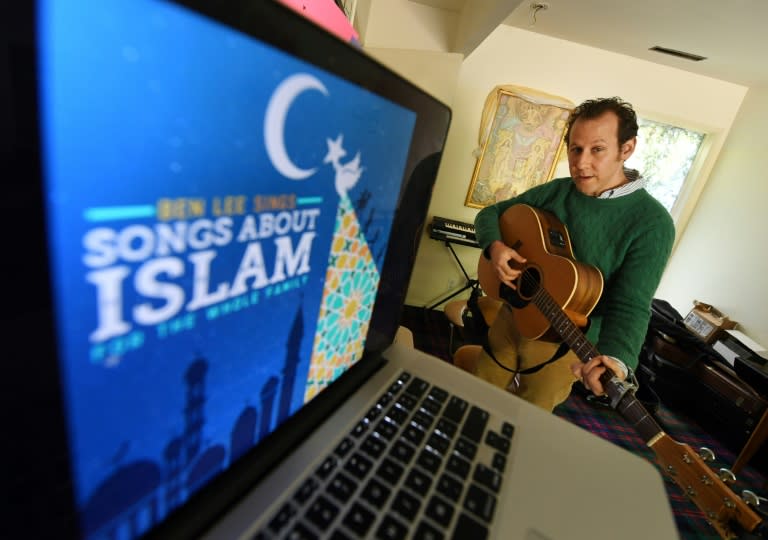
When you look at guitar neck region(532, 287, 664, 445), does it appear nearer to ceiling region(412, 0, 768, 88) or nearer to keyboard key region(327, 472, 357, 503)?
keyboard key region(327, 472, 357, 503)

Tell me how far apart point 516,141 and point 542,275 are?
1823 millimetres

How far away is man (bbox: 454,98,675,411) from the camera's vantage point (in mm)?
922

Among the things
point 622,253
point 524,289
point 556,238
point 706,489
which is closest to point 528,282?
point 524,289

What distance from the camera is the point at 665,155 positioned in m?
2.89

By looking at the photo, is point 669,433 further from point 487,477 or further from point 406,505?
point 406,505

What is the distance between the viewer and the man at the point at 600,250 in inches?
36.3

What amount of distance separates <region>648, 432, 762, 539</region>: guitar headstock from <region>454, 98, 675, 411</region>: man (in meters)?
0.18

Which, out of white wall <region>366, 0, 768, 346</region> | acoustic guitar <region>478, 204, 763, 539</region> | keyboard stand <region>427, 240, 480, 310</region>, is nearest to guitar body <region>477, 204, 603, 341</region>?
acoustic guitar <region>478, 204, 763, 539</region>

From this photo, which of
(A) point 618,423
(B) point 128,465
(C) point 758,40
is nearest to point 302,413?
(B) point 128,465

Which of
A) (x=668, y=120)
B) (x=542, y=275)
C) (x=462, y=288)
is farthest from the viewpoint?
(x=462, y=288)

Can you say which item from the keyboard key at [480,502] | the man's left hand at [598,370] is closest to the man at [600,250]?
the man's left hand at [598,370]

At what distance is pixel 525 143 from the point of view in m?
2.61

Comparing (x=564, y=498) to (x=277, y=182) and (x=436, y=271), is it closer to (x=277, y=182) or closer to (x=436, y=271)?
(x=277, y=182)

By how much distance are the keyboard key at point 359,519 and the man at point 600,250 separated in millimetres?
734
